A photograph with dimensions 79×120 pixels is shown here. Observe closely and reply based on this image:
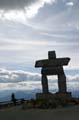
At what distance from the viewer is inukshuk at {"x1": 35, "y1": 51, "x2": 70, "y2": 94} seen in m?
51.8

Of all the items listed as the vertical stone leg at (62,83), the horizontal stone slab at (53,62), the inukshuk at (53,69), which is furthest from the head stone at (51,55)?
the vertical stone leg at (62,83)

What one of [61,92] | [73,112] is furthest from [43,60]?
[73,112]

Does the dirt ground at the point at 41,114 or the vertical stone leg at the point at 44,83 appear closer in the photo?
the dirt ground at the point at 41,114

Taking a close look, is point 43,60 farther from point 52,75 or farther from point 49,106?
point 49,106

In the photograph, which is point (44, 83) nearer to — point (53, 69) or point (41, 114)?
point (53, 69)

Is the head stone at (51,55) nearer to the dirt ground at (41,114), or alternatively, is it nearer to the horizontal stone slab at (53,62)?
the horizontal stone slab at (53,62)

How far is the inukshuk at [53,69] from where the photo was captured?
51.8 m

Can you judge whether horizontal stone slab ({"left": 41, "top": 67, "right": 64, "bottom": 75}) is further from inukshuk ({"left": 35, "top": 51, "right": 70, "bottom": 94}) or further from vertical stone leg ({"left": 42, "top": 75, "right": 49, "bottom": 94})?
vertical stone leg ({"left": 42, "top": 75, "right": 49, "bottom": 94})

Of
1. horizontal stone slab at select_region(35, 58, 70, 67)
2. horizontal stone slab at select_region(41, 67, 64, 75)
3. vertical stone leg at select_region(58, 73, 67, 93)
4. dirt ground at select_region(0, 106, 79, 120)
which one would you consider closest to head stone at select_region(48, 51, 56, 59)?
horizontal stone slab at select_region(35, 58, 70, 67)

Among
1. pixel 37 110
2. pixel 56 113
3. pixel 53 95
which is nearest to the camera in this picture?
pixel 56 113

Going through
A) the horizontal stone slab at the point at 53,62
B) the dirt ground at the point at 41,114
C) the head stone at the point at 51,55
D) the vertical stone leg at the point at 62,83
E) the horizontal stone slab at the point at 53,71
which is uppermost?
the head stone at the point at 51,55

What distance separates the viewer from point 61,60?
51688 mm

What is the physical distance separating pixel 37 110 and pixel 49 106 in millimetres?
2332

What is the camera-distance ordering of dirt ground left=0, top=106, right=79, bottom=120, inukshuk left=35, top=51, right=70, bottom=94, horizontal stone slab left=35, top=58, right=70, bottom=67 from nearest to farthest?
dirt ground left=0, top=106, right=79, bottom=120
horizontal stone slab left=35, top=58, right=70, bottom=67
inukshuk left=35, top=51, right=70, bottom=94
